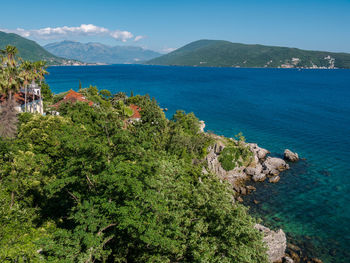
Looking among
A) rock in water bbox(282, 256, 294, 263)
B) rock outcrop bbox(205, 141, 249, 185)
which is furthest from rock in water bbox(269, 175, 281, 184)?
rock in water bbox(282, 256, 294, 263)

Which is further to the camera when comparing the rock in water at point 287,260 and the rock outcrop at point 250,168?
the rock outcrop at point 250,168

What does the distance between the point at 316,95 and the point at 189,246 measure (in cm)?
15356

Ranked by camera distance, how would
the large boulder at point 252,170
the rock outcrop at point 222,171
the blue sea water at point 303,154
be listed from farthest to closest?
1. the large boulder at point 252,170
2. the rock outcrop at point 222,171
3. the blue sea water at point 303,154

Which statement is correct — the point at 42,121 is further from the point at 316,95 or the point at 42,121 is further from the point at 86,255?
the point at 316,95

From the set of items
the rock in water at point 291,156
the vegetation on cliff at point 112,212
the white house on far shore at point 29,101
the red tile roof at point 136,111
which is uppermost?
the white house on far shore at point 29,101

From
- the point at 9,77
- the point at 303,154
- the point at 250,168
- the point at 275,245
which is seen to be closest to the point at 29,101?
the point at 9,77

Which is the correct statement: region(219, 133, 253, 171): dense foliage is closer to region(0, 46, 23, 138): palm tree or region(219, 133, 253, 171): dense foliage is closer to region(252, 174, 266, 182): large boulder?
region(252, 174, 266, 182): large boulder

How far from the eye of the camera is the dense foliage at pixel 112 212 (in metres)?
14.3

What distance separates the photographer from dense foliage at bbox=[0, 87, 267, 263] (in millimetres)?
14328

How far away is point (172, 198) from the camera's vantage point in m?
18.8

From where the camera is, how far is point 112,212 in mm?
14258

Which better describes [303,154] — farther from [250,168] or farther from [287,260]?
[287,260]

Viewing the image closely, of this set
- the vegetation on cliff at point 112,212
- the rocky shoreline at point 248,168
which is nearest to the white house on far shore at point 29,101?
the vegetation on cliff at point 112,212

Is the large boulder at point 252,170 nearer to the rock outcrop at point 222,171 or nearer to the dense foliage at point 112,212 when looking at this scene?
the rock outcrop at point 222,171
